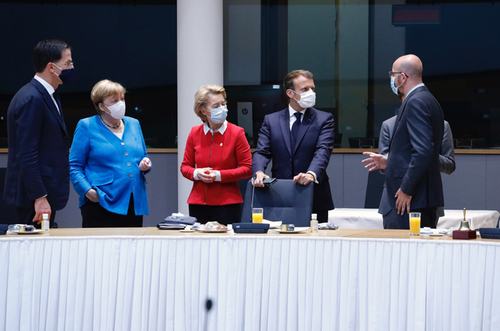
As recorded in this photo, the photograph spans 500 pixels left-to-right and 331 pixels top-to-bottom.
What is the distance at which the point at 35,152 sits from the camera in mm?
2598

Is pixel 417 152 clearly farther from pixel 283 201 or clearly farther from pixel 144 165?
pixel 144 165

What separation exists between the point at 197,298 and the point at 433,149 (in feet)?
4.23

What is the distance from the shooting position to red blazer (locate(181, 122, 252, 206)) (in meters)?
3.09

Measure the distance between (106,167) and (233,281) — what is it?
1.13 metres

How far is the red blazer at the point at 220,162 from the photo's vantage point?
3.09 meters

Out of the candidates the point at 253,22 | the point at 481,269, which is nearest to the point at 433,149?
the point at 481,269

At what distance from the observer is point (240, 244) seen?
225cm

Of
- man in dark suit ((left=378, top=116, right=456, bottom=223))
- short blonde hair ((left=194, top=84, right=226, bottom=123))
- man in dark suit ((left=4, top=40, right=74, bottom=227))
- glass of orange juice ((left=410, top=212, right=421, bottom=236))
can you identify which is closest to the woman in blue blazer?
man in dark suit ((left=4, top=40, right=74, bottom=227))

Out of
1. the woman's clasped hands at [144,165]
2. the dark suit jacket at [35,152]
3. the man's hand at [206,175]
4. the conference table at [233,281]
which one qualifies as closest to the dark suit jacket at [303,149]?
the man's hand at [206,175]

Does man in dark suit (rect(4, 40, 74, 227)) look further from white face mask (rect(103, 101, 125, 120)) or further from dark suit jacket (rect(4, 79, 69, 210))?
white face mask (rect(103, 101, 125, 120))

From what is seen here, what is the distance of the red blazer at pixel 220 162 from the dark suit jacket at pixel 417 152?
0.83m

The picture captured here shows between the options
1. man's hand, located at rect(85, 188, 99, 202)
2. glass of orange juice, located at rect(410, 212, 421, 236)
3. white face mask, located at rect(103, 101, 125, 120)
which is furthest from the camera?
white face mask, located at rect(103, 101, 125, 120)

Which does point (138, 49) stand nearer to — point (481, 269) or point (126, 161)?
point (126, 161)

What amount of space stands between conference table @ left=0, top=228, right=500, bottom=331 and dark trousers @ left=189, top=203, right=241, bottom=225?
2.70 feet
